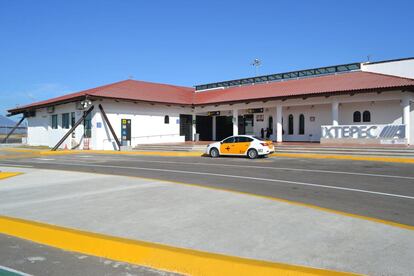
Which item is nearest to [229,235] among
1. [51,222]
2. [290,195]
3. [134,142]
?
[51,222]

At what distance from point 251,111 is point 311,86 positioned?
19.9ft

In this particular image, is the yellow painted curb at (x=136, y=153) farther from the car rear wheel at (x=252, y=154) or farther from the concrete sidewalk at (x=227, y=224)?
the concrete sidewalk at (x=227, y=224)

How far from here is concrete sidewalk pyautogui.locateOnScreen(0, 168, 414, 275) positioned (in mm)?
4609

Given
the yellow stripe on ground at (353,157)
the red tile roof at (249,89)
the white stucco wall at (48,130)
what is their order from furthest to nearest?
the white stucco wall at (48,130), the red tile roof at (249,89), the yellow stripe on ground at (353,157)

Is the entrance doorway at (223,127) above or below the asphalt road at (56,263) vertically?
above

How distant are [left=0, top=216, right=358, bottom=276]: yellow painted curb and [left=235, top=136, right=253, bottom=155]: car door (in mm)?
16907

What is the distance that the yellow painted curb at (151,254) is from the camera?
4219mm

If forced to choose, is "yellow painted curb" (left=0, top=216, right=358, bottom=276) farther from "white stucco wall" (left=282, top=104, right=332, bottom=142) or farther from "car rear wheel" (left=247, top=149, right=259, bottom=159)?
"white stucco wall" (left=282, top=104, right=332, bottom=142)

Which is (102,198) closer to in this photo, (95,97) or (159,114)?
(95,97)

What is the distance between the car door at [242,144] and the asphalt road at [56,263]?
17.5 metres

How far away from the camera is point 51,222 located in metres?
6.35

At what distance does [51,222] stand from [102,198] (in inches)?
81.8

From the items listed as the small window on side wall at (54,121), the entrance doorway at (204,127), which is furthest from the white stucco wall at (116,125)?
the entrance doorway at (204,127)

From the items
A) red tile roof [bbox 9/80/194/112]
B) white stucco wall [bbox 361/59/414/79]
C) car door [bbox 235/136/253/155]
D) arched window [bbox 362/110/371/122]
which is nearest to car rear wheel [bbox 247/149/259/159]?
car door [bbox 235/136/253/155]
